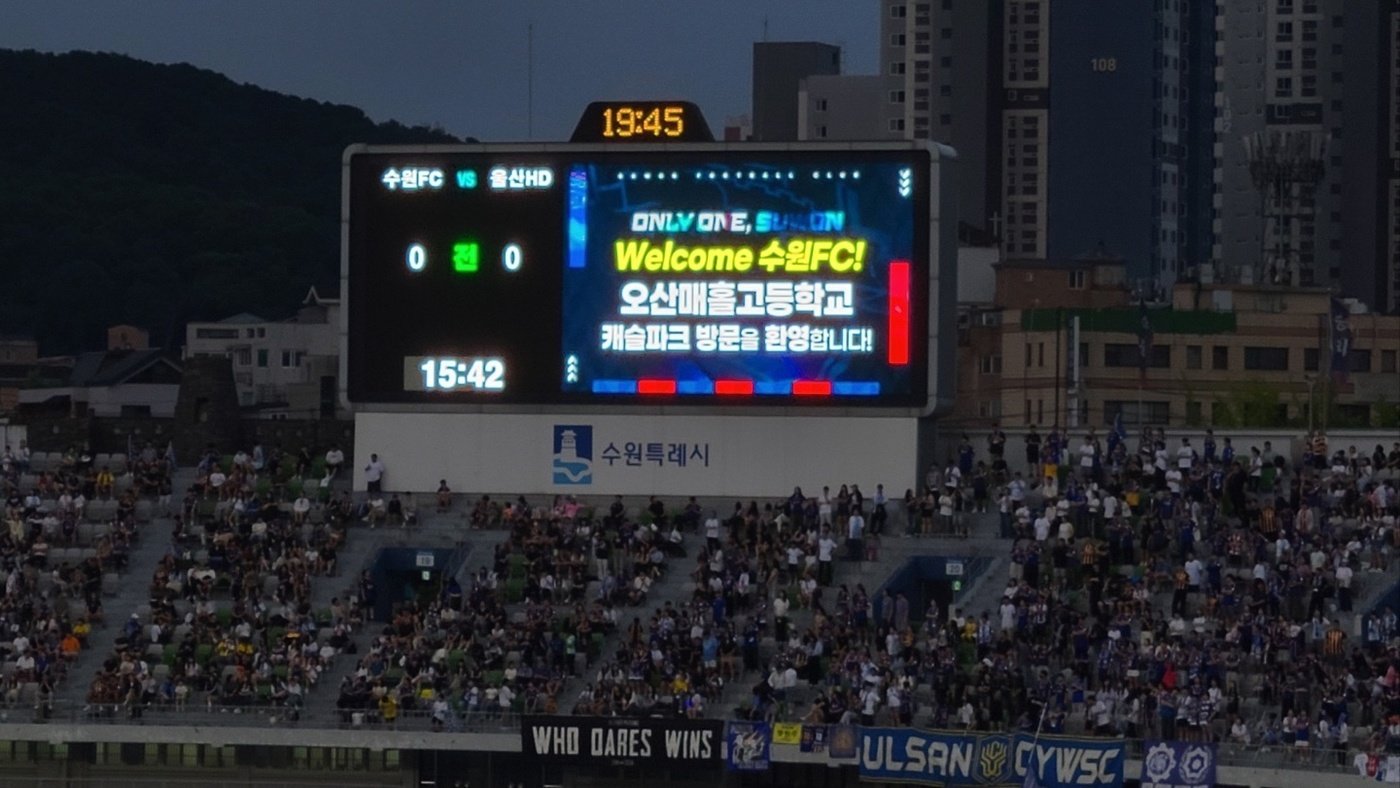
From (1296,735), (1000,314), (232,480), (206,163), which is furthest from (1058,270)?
(206,163)

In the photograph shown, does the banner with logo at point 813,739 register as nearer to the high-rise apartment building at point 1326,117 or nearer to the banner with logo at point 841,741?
the banner with logo at point 841,741

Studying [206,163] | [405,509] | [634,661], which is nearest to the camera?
[634,661]

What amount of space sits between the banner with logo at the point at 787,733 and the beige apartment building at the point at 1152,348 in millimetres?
53193

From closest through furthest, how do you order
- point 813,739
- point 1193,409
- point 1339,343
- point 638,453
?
1. point 813,739
2. point 638,453
3. point 1339,343
4. point 1193,409

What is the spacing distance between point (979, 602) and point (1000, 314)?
195ft

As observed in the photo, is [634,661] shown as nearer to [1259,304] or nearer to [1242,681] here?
[1242,681]

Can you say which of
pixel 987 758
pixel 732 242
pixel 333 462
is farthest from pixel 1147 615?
pixel 333 462

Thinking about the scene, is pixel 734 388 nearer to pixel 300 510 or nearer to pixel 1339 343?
pixel 300 510

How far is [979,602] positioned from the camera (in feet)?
154

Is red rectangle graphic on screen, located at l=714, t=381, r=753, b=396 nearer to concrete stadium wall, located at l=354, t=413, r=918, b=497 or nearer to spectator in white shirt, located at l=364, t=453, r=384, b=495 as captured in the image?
concrete stadium wall, located at l=354, t=413, r=918, b=497

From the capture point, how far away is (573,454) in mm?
50062

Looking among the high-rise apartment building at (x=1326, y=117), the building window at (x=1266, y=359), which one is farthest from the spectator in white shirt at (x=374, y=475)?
the high-rise apartment building at (x=1326, y=117)

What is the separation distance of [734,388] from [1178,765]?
9.89 m

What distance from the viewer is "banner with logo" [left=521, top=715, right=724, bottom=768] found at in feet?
145
